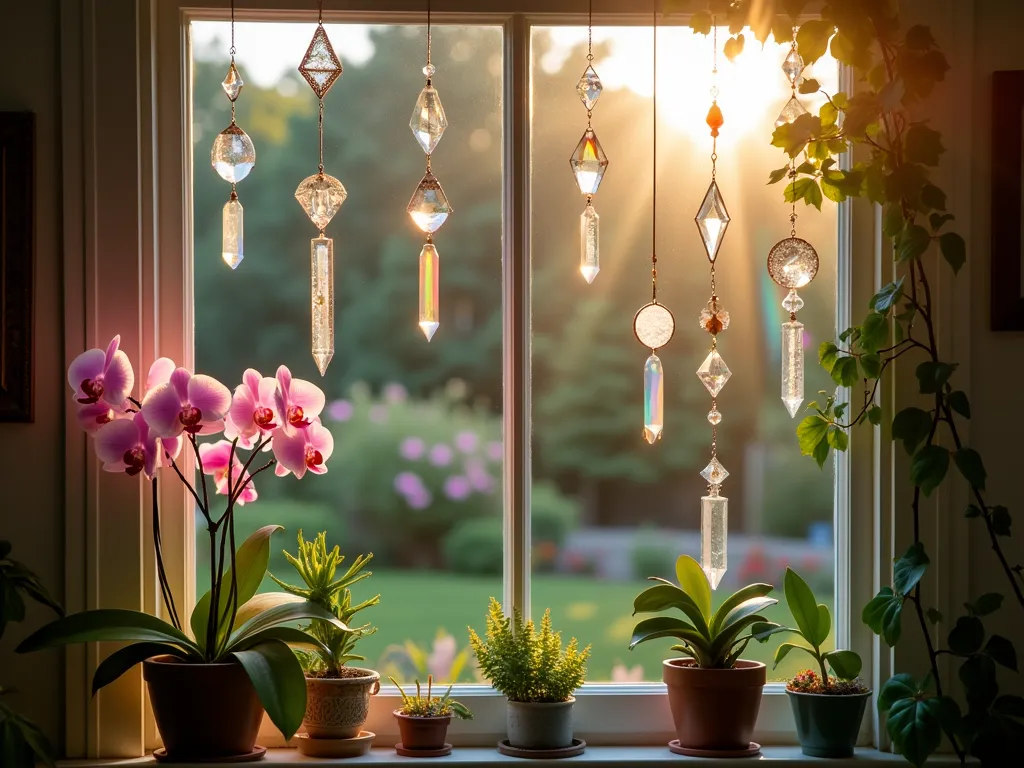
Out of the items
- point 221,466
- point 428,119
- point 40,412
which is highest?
point 428,119

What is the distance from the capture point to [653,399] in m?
2.01

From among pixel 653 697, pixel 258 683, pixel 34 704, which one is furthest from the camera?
pixel 653 697

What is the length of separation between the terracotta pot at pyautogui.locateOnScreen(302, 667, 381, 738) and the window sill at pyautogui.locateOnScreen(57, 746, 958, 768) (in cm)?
5

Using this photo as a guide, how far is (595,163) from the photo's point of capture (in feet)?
6.51

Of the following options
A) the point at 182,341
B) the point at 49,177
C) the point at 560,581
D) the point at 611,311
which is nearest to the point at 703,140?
the point at 611,311

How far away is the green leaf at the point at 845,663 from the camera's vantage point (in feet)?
6.46

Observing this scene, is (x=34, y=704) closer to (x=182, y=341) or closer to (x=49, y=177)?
(x=182, y=341)

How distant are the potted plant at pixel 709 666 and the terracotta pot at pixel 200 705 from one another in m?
0.71

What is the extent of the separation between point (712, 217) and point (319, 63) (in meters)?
0.78

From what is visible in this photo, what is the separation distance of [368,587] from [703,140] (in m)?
1.12

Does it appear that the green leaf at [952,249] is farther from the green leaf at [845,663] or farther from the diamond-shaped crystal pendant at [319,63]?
the diamond-shaped crystal pendant at [319,63]

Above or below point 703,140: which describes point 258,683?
below

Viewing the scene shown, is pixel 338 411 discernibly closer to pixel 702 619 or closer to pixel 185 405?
pixel 185 405

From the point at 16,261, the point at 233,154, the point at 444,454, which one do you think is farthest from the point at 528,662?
the point at 16,261
